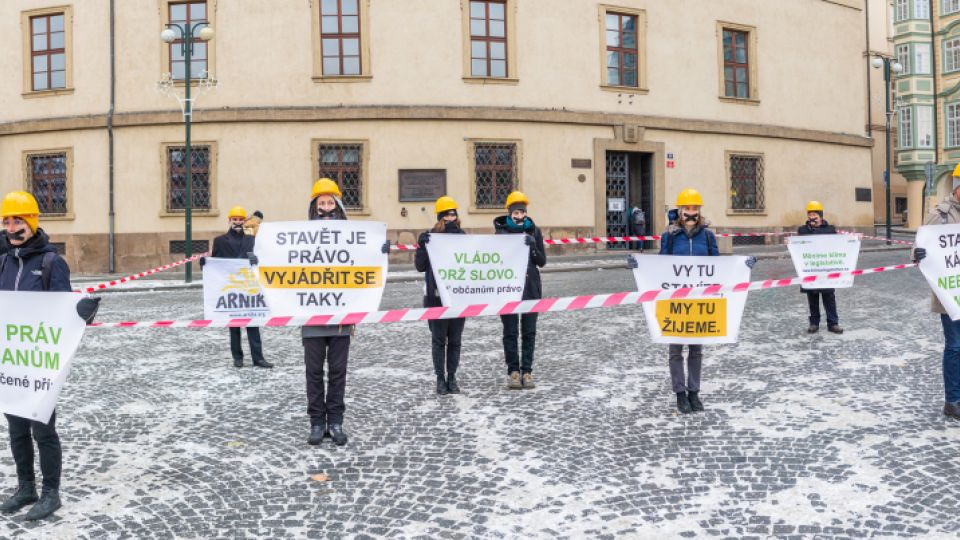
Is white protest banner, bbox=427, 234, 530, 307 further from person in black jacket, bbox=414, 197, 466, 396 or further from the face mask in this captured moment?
the face mask

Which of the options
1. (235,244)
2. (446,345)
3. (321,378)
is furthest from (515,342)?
(235,244)

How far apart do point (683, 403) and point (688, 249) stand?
1286 mm

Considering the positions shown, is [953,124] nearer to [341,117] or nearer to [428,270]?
[341,117]

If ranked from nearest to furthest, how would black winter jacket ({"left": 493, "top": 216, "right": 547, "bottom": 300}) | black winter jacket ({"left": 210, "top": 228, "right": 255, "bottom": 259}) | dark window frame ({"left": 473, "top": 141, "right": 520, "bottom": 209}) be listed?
1. black winter jacket ({"left": 493, "top": 216, "right": 547, "bottom": 300})
2. black winter jacket ({"left": 210, "top": 228, "right": 255, "bottom": 259})
3. dark window frame ({"left": 473, "top": 141, "right": 520, "bottom": 209})

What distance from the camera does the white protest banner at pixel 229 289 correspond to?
895 cm

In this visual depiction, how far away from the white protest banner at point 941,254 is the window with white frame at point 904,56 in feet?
164

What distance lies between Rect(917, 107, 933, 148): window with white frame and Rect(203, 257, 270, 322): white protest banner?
163 ft

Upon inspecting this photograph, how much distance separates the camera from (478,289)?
752 cm

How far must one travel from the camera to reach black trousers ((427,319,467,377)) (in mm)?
7273

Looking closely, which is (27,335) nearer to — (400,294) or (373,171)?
(400,294)

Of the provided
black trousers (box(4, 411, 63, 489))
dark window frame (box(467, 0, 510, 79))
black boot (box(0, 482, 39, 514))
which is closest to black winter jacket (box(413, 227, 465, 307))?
black trousers (box(4, 411, 63, 489))

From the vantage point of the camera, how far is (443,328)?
7312mm

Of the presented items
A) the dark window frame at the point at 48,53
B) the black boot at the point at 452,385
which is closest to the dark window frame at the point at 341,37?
the dark window frame at the point at 48,53

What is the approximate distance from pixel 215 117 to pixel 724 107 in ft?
54.3
